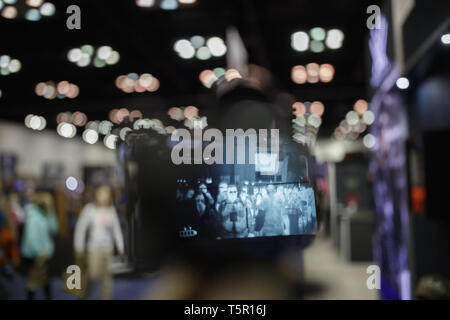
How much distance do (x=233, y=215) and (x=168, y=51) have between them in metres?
6.92

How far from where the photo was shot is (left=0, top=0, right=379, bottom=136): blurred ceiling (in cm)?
514

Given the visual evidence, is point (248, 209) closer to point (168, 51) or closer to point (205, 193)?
point (205, 193)

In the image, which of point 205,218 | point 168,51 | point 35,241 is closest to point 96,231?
point 35,241

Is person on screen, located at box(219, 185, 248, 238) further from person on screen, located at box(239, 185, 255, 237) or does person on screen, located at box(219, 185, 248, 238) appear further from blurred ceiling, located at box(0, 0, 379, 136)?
blurred ceiling, located at box(0, 0, 379, 136)

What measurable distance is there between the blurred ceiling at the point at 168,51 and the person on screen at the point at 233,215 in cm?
117

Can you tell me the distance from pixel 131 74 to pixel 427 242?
22.6ft

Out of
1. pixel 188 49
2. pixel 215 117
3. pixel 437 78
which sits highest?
pixel 188 49

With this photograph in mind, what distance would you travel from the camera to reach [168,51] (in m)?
7.43

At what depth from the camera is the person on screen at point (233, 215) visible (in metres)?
0.93

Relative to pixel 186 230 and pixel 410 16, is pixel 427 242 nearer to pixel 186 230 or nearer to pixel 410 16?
pixel 410 16

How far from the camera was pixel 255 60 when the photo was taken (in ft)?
26.8

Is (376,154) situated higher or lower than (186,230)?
higher

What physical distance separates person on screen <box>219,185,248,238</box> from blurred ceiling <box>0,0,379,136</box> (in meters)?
1.17

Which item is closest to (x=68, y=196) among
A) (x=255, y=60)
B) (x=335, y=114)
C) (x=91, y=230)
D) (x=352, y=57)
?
(x=255, y=60)
